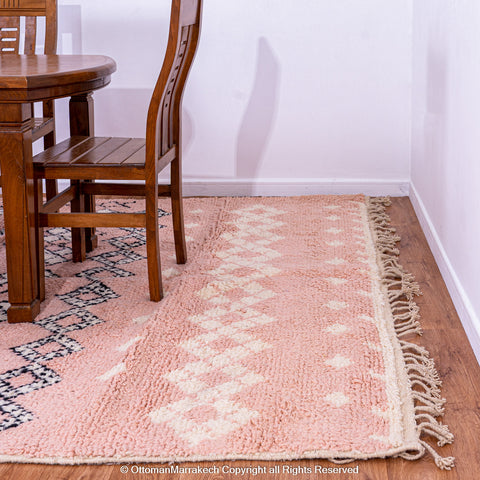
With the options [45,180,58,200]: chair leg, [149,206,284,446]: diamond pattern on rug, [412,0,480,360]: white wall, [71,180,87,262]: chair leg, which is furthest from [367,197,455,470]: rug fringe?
[45,180,58,200]: chair leg

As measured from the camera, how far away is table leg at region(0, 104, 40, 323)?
1850mm

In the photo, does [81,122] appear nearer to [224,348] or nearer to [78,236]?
[78,236]

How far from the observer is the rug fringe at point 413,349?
1.43 meters

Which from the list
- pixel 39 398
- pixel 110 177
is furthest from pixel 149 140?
pixel 39 398

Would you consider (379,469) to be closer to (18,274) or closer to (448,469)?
(448,469)

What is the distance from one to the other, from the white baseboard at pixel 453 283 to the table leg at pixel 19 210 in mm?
1121

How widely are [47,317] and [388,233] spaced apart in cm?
128

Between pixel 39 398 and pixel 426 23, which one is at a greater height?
pixel 426 23

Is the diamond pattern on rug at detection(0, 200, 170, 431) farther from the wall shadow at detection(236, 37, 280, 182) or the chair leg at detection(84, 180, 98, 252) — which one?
the wall shadow at detection(236, 37, 280, 182)

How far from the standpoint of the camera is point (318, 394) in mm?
1554

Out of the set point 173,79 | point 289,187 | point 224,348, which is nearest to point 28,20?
point 173,79

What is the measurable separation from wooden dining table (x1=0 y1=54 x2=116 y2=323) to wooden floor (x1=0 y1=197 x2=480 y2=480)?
686 millimetres

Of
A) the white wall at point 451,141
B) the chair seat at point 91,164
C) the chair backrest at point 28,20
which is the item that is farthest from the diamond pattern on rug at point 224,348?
the chair backrest at point 28,20

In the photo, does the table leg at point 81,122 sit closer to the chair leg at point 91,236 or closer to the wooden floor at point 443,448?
the chair leg at point 91,236
